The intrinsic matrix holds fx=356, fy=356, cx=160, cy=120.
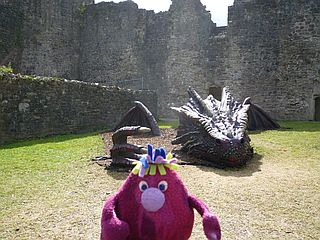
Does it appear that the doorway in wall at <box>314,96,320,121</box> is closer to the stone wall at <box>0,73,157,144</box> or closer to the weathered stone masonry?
the weathered stone masonry

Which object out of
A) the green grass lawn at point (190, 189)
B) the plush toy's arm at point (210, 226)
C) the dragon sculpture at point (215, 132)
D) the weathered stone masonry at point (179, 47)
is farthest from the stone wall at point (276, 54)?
the plush toy's arm at point (210, 226)

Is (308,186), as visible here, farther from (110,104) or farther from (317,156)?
(110,104)

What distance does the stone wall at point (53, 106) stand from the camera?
8.62 meters

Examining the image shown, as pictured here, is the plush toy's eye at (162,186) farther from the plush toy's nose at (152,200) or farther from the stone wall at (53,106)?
the stone wall at (53,106)

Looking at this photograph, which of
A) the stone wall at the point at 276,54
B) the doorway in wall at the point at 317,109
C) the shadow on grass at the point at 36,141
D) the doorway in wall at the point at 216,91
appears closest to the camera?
the shadow on grass at the point at 36,141

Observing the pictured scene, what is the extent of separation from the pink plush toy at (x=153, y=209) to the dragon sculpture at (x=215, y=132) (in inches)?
141

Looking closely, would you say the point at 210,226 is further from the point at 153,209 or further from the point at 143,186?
the point at 143,186

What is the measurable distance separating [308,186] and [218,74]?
12069 mm

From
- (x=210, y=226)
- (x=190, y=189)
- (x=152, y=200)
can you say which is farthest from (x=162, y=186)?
(x=190, y=189)

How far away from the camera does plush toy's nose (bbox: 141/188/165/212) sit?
232cm

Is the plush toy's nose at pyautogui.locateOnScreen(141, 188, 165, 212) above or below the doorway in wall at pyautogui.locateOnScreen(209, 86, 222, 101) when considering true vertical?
below

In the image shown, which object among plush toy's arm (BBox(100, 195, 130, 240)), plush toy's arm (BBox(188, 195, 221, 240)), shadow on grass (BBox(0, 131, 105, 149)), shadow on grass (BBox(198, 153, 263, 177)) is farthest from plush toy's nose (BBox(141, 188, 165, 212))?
shadow on grass (BBox(0, 131, 105, 149))

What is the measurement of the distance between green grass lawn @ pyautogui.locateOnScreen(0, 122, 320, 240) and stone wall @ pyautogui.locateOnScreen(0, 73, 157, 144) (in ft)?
4.86

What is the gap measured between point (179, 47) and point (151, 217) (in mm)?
15827
